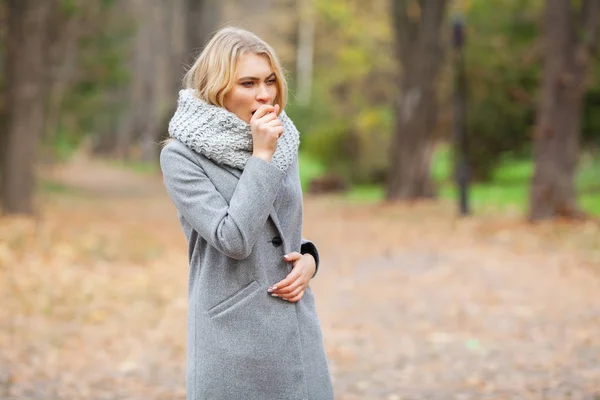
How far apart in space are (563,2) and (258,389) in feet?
42.2

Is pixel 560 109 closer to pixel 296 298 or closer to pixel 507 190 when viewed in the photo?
pixel 507 190

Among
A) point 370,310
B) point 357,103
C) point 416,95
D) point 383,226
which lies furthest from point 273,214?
point 357,103

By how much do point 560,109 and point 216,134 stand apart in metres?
12.7

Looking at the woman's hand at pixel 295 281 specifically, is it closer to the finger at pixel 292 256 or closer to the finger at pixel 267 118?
the finger at pixel 292 256

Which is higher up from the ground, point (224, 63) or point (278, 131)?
point (224, 63)

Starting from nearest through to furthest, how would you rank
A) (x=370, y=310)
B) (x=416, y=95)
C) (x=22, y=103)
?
(x=370, y=310), (x=22, y=103), (x=416, y=95)

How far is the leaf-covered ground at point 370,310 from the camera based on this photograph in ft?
21.5

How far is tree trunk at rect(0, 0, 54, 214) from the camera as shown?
1594 centimetres

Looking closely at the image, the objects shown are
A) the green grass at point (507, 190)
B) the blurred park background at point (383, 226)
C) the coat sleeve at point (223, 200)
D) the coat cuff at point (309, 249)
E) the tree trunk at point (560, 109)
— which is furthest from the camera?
the green grass at point (507, 190)

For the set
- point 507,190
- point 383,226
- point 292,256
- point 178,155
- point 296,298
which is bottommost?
point 507,190

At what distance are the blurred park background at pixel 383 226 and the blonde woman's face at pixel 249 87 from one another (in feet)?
4.35

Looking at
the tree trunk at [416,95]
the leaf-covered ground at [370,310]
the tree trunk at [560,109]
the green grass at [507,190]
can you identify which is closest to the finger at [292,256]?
the leaf-covered ground at [370,310]

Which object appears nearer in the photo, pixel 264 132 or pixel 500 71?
pixel 264 132

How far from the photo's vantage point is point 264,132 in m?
2.96
